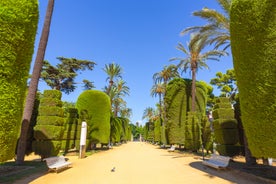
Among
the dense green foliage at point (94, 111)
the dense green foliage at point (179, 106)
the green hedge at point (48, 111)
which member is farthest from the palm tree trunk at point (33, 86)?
the dense green foliage at point (179, 106)

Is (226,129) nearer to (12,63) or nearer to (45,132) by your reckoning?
(45,132)

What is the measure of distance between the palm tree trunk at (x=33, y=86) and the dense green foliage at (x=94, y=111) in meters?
10.4

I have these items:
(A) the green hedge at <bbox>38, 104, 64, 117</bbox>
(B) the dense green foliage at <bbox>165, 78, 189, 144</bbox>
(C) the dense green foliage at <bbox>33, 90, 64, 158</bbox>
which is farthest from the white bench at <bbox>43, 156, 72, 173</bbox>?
(B) the dense green foliage at <bbox>165, 78, 189, 144</bbox>

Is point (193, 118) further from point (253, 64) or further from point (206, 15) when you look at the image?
point (253, 64)

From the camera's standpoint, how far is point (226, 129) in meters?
12.2

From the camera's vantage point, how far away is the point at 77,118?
68.7 feet

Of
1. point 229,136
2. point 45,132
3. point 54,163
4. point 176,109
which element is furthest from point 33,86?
point 176,109

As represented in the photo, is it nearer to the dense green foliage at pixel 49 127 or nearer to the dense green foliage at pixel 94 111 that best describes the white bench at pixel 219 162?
the dense green foliage at pixel 49 127

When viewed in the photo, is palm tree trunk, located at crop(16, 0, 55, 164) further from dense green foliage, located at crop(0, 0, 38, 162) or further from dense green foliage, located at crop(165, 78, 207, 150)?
dense green foliage, located at crop(165, 78, 207, 150)

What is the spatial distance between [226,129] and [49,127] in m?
10.5

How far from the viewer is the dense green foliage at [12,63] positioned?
6.12 metres

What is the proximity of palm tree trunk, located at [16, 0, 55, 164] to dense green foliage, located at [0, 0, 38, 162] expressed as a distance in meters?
4.77

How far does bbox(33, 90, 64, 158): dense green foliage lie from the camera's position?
40.3ft

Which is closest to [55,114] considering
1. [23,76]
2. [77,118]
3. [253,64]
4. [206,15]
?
[23,76]
